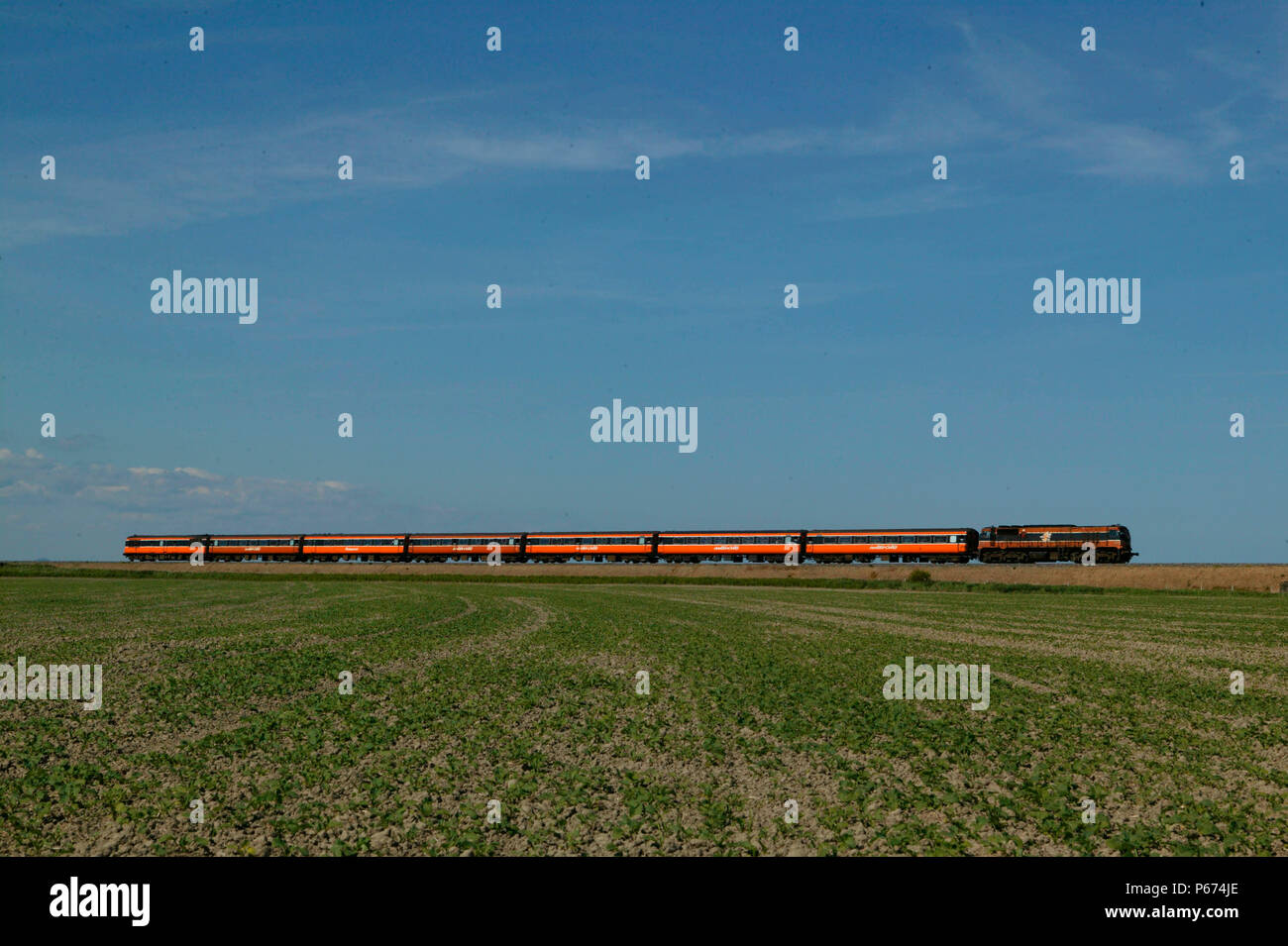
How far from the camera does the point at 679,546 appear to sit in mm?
108375

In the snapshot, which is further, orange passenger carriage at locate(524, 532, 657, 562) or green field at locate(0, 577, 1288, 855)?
orange passenger carriage at locate(524, 532, 657, 562)

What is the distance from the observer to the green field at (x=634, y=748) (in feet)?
37.2

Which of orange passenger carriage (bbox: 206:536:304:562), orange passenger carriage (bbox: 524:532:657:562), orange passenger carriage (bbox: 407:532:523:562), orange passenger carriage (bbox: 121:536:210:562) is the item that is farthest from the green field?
orange passenger carriage (bbox: 121:536:210:562)

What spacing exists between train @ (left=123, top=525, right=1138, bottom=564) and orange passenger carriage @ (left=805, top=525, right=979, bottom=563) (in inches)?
4.0

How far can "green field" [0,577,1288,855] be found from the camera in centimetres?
1133

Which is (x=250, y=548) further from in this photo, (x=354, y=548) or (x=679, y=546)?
(x=679, y=546)

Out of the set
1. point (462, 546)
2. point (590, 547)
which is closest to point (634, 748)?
point (590, 547)

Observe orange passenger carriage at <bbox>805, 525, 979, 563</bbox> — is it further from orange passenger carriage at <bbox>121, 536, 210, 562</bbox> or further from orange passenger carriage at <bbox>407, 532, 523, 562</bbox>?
orange passenger carriage at <bbox>121, 536, 210, 562</bbox>

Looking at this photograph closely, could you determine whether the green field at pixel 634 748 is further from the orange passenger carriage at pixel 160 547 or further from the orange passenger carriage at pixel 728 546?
the orange passenger carriage at pixel 160 547

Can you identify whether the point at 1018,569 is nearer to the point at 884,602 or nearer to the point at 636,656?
the point at 884,602

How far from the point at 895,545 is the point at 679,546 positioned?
77.3 ft

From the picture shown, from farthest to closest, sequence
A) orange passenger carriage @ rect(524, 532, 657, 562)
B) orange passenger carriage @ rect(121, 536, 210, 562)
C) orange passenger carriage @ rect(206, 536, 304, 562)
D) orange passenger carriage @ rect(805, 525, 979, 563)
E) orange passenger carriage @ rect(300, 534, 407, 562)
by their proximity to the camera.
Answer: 1. orange passenger carriage @ rect(121, 536, 210, 562)
2. orange passenger carriage @ rect(206, 536, 304, 562)
3. orange passenger carriage @ rect(300, 534, 407, 562)
4. orange passenger carriage @ rect(524, 532, 657, 562)
5. orange passenger carriage @ rect(805, 525, 979, 563)
